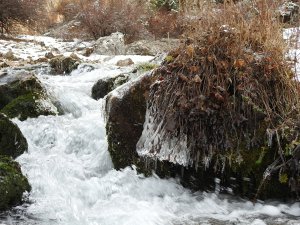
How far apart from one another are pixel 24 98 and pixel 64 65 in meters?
4.41

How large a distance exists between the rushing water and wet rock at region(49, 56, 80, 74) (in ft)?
16.7

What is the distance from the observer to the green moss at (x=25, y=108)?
253 inches

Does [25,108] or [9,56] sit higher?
[9,56]

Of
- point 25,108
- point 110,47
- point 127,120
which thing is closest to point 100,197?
point 127,120

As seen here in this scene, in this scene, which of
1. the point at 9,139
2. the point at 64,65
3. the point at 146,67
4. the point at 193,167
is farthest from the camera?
the point at 64,65

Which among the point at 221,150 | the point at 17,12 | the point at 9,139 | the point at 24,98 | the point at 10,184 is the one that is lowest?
the point at 10,184

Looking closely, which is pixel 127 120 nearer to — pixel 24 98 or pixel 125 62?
pixel 24 98

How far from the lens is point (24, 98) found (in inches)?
261

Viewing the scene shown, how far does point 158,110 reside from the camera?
13.7ft

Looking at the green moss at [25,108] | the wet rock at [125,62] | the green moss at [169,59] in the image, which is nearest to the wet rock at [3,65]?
the wet rock at [125,62]

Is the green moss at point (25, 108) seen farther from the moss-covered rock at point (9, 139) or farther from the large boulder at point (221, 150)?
the large boulder at point (221, 150)

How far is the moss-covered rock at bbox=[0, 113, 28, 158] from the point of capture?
4.96 metres

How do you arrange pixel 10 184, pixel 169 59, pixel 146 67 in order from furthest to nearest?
pixel 146 67
pixel 169 59
pixel 10 184

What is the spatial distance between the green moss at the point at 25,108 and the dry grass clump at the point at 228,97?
2.84 meters
